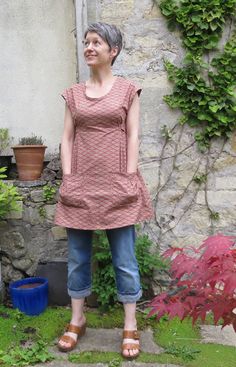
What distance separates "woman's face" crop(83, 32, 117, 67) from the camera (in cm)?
225

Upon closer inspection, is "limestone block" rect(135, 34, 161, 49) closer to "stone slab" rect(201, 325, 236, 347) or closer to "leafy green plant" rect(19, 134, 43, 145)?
"leafy green plant" rect(19, 134, 43, 145)

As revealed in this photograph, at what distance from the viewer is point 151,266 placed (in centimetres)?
295

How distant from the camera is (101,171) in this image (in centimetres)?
233

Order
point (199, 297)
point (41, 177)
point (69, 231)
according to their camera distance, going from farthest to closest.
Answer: point (41, 177), point (69, 231), point (199, 297)

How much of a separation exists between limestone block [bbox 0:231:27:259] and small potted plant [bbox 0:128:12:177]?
0.55m

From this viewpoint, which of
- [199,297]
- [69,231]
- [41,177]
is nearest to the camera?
[199,297]

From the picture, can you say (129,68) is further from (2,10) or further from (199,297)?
(199,297)

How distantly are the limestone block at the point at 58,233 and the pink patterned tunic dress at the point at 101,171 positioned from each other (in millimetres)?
856

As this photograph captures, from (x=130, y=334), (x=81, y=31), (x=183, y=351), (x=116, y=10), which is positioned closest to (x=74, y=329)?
(x=130, y=334)

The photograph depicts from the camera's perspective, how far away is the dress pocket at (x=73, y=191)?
2330mm

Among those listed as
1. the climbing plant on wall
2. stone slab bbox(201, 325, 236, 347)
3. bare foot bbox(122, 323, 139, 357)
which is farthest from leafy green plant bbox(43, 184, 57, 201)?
stone slab bbox(201, 325, 236, 347)

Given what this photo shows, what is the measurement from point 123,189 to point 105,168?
5.9 inches

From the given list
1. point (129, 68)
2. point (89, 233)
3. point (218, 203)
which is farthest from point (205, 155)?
point (89, 233)

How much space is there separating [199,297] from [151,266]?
3.72 ft
